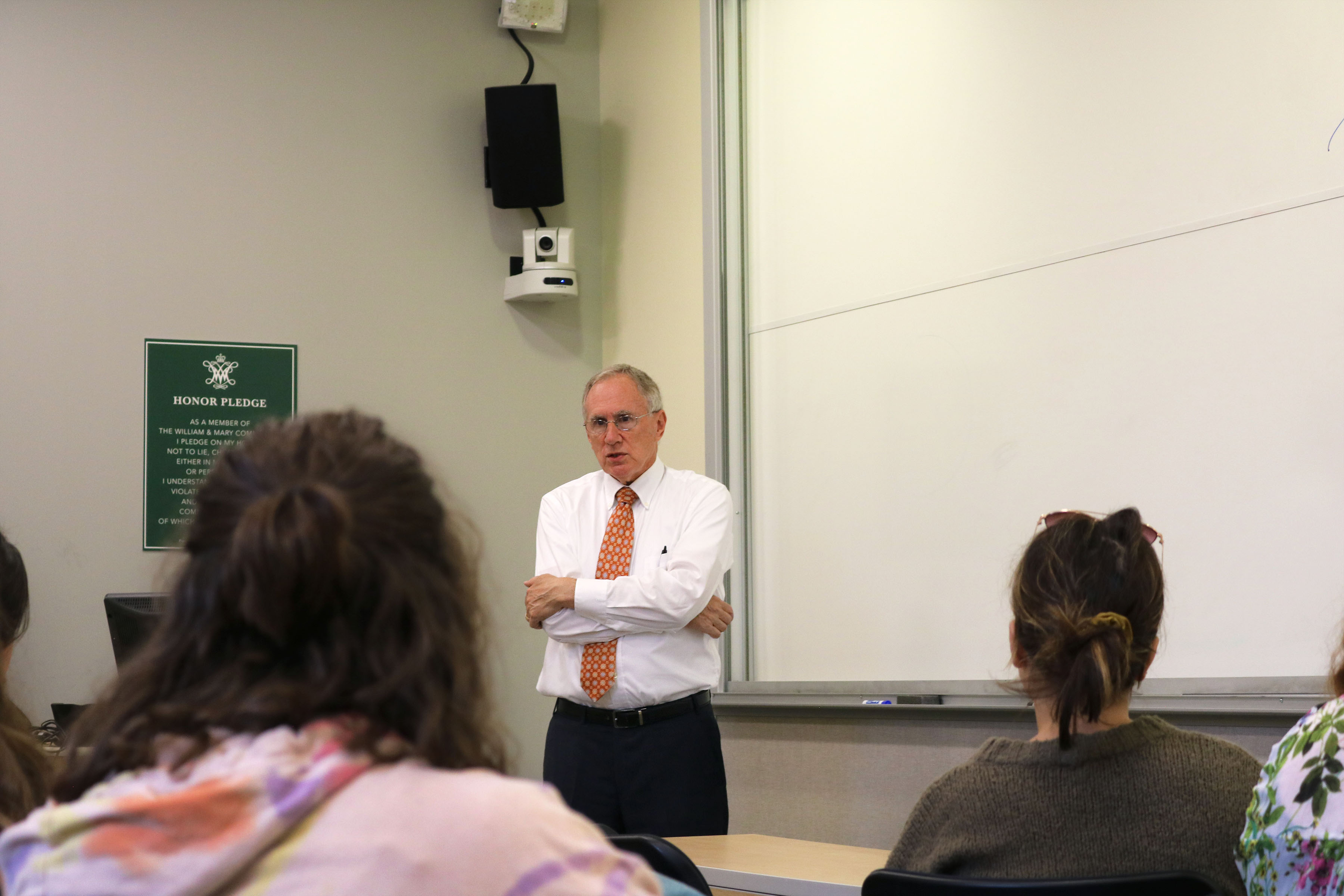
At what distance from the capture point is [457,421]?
495 cm

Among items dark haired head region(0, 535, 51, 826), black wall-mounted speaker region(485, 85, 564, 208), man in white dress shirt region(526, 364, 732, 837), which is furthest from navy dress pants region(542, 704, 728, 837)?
black wall-mounted speaker region(485, 85, 564, 208)

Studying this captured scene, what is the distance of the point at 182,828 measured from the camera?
2.49ft

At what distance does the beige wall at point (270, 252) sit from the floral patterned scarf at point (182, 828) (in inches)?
152

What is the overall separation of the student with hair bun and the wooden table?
0.22m

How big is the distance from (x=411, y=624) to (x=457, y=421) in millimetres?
4166

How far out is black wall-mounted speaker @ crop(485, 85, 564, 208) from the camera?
4.91m

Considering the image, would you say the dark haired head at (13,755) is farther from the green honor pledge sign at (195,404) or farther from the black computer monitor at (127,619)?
the green honor pledge sign at (195,404)

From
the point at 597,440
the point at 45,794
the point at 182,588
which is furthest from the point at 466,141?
the point at 182,588

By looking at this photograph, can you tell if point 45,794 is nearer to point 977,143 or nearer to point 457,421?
point 977,143

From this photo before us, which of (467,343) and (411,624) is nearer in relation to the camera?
(411,624)

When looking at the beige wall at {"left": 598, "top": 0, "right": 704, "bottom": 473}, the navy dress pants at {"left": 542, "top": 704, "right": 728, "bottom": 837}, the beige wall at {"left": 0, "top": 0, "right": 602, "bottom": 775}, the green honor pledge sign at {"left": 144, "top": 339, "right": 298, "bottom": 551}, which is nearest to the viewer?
the navy dress pants at {"left": 542, "top": 704, "right": 728, "bottom": 837}

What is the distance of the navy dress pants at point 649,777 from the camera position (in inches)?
116

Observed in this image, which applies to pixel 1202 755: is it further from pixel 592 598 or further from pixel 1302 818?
pixel 592 598

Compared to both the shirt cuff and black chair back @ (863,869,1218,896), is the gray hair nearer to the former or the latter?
the shirt cuff
